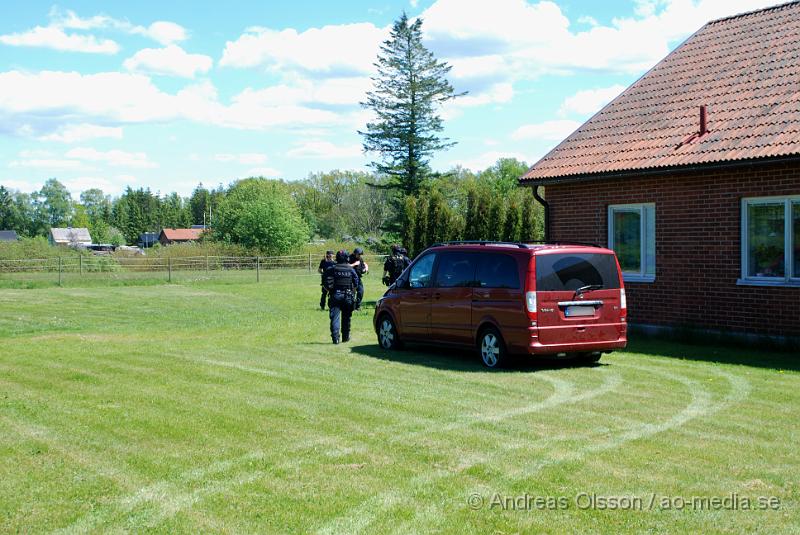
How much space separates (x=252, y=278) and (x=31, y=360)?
33386 millimetres

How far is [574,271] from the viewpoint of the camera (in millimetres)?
13070

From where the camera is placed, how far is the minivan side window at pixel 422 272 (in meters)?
14.8

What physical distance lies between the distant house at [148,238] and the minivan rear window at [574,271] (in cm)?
15661

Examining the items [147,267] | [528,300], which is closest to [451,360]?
[528,300]

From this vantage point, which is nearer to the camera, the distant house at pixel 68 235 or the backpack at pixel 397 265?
the backpack at pixel 397 265

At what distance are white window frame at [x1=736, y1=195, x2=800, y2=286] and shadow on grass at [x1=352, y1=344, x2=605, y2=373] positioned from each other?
12.5 feet

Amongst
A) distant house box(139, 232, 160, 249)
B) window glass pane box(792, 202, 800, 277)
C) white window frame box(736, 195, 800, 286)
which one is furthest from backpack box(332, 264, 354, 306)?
distant house box(139, 232, 160, 249)

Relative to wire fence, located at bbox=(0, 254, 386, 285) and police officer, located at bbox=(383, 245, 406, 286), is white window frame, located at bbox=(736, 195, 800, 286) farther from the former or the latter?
wire fence, located at bbox=(0, 254, 386, 285)

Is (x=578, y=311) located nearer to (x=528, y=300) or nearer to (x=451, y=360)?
(x=528, y=300)

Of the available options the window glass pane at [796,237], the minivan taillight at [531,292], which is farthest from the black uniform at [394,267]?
the minivan taillight at [531,292]

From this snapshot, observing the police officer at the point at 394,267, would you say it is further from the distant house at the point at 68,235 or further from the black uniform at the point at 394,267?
the distant house at the point at 68,235

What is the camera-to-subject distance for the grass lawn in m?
5.91

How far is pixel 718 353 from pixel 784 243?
2.18 m

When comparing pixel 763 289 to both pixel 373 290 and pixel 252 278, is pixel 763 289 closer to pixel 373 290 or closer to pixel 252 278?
pixel 373 290
